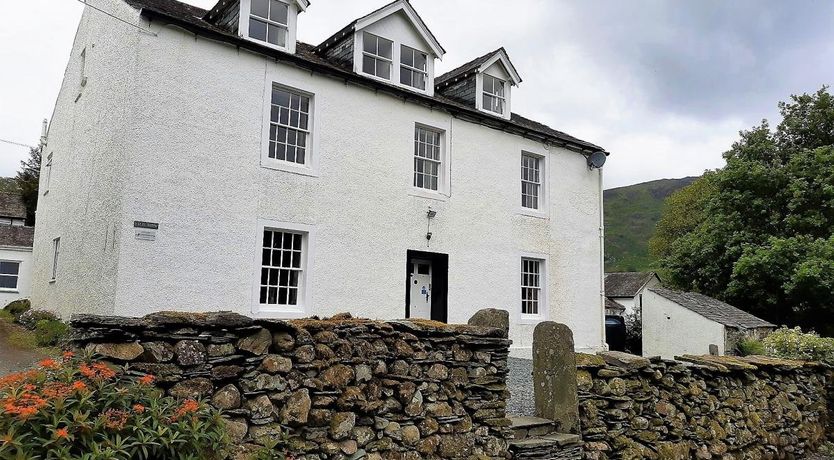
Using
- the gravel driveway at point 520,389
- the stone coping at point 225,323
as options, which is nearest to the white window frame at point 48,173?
the gravel driveway at point 520,389

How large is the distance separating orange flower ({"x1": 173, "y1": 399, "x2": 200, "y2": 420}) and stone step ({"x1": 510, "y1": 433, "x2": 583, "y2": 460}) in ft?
11.1

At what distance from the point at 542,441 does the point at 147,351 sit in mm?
4000

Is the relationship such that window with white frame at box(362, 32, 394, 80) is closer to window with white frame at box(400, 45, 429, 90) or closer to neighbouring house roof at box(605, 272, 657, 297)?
window with white frame at box(400, 45, 429, 90)

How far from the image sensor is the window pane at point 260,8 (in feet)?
42.0

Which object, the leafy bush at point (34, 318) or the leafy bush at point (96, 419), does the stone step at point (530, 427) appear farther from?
the leafy bush at point (34, 318)

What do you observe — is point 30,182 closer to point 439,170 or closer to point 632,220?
point 439,170

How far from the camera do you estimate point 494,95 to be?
55.9 ft

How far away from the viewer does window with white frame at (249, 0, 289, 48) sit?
12.8 metres

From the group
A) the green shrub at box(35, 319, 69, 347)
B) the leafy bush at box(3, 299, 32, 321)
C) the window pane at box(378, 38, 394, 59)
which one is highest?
the window pane at box(378, 38, 394, 59)

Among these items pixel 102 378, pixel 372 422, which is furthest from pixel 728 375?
pixel 102 378

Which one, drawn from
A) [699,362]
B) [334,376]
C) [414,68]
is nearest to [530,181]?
[414,68]

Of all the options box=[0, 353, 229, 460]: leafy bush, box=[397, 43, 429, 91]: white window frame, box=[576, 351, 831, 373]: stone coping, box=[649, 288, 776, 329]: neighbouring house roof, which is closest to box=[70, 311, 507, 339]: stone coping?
box=[0, 353, 229, 460]: leafy bush

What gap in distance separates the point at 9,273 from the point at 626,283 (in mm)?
36310

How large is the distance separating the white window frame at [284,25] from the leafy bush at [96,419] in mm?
10105
